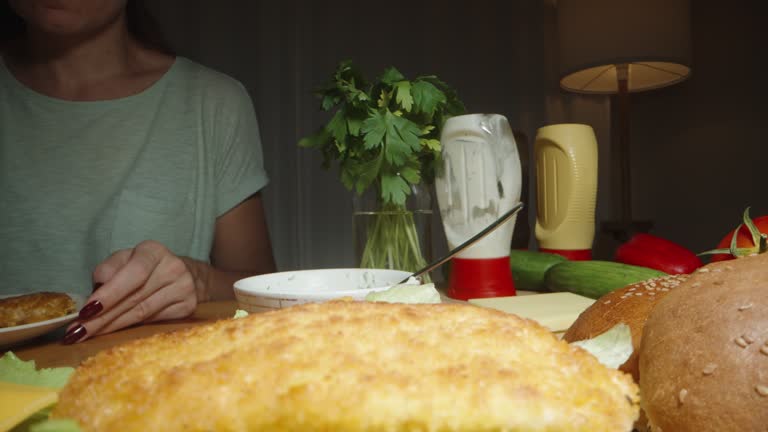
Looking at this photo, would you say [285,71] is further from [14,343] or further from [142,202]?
[14,343]

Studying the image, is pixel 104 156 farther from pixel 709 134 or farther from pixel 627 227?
pixel 709 134

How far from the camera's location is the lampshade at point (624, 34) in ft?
8.84

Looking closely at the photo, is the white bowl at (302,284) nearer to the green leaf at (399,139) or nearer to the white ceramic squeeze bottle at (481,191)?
the green leaf at (399,139)

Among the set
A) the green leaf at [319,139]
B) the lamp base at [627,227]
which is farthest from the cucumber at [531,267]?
the lamp base at [627,227]

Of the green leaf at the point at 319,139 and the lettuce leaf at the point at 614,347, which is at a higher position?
the green leaf at the point at 319,139

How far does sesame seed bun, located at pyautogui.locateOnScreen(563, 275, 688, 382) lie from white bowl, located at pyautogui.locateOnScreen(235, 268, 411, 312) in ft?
0.97

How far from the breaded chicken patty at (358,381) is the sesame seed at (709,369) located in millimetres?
281

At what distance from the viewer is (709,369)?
0.53 m

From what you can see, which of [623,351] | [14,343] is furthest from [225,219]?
[623,351]

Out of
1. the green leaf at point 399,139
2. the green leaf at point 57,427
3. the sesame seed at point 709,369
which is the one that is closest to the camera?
the green leaf at point 57,427

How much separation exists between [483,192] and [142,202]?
4.26 ft

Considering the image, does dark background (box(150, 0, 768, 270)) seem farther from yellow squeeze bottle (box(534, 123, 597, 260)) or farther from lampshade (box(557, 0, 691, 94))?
yellow squeeze bottle (box(534, 123, 597, 260))

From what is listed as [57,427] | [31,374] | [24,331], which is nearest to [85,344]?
[24,331]

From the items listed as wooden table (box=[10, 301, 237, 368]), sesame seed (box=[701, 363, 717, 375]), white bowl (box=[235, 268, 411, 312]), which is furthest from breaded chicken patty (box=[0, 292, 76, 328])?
sesame seed (box=[701, 363, 717, 375])
